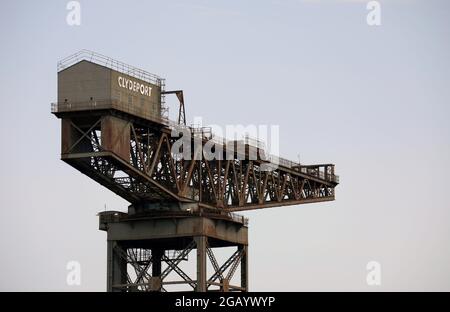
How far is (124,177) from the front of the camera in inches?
5581

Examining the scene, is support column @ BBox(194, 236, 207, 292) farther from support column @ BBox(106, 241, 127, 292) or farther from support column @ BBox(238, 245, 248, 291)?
support column @ BBox(238, 245, 248, 291)

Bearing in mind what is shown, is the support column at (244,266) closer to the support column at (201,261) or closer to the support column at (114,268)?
the support column at (201,261)

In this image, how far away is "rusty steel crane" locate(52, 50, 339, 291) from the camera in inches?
5374

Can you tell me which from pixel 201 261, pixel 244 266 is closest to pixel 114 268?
pixel 201 261

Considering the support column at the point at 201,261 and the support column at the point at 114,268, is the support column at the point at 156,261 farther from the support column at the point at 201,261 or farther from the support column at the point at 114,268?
the support column at the point at 201,261

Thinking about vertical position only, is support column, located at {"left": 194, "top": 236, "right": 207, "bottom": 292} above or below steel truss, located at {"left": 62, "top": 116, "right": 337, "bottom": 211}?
below

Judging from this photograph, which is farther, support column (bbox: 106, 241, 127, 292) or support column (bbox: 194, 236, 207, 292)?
support column (bbox: 106, 241, 127, 292)

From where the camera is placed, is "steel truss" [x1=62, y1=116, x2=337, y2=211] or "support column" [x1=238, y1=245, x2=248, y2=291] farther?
"support column" [x1=238, y1=245, x2=248, y2=291]

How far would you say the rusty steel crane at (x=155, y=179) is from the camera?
13650 cm

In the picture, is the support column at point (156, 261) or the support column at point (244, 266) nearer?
the support column at point (244, 266)

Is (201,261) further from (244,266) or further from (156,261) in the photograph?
(244,266)

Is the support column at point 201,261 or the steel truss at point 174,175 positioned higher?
the steel truss at point 174,175

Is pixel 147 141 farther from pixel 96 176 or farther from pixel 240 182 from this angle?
pixel 240 182

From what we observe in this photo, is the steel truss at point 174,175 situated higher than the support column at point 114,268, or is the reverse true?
the steel truss at point 174,175
